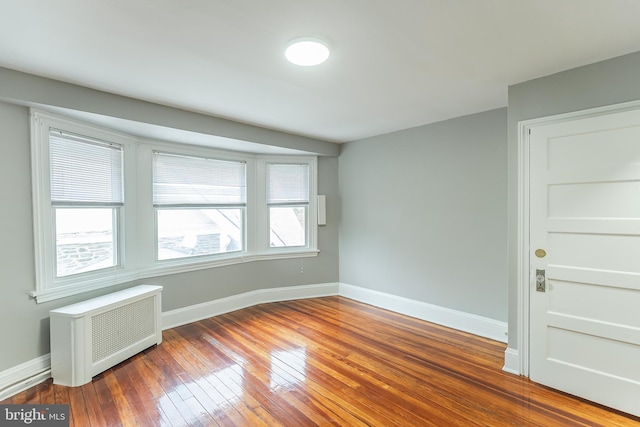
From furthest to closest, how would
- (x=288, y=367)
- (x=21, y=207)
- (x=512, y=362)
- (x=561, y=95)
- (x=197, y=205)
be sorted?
(x=197, y=205) → (x=288, y=367) → (x=512, y=362) → (x=21, y=207) → (x=561, y=95)

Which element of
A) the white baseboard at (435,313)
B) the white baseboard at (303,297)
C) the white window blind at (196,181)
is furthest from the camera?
the white window blind at (196,181)

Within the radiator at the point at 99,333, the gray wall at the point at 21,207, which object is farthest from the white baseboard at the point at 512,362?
the gray wall at the point at 21,207

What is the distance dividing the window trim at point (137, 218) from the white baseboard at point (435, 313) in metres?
1.05

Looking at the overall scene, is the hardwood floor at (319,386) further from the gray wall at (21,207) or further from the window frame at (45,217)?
the window frame at (45,217)

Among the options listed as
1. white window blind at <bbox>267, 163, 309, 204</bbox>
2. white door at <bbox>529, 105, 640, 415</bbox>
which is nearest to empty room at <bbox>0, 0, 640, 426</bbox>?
white door at <bbox>529, 105, 640, 415</bbox>

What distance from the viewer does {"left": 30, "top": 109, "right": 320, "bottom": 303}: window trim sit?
263 centimetres

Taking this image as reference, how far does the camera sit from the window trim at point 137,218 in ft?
8.62

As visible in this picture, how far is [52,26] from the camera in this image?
176cm

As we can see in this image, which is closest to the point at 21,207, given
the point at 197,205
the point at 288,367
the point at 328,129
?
the point at 197,205

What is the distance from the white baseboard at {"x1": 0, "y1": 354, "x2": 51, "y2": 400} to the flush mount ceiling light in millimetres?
3245

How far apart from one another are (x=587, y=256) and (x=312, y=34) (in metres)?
2.56

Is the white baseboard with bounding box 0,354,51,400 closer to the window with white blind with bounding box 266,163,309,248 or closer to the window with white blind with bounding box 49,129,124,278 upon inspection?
the window with white blind with bounding box 49,129,124,278

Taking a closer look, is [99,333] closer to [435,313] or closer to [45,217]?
[45,217]

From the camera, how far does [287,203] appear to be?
4.92 m
